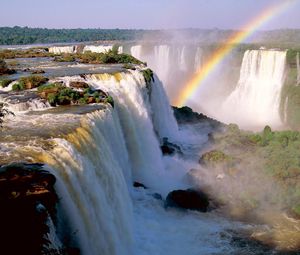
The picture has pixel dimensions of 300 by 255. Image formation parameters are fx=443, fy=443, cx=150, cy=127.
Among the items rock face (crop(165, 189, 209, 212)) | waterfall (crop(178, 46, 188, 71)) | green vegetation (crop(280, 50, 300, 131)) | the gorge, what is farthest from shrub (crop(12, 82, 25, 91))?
waterfall (crop(178, 46, 188, 71))

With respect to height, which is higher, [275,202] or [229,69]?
[229,69]

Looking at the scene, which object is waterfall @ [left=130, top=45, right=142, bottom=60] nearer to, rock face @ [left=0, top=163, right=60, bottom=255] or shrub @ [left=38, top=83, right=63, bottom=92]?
shrub @ [left=38, top=83, right=63, bottom=92]

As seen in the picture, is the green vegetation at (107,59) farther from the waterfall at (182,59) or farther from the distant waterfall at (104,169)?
the waterfall at (182,59)

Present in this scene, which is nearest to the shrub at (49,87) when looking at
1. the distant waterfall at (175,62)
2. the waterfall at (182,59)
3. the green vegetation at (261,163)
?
the green vegetation at (261,163)

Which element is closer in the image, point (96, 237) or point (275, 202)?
point (96, 237)

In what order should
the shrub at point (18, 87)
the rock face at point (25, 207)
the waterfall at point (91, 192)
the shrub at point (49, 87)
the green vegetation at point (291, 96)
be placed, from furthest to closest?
the green vegetation at point (291, 96)
the shrub at point (18, 87)
the shrub at point (49, 87)
the waterfall at point (91, 192)
the rock face at point (25, 207)

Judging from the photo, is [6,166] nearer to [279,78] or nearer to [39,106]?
[39,106]

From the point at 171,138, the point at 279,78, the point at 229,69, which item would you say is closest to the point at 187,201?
the point at 171,138
